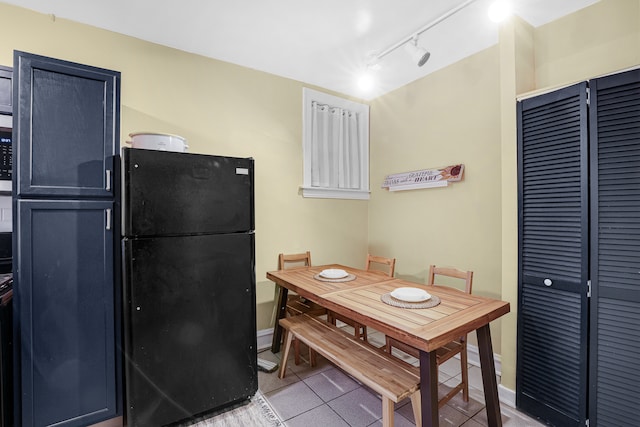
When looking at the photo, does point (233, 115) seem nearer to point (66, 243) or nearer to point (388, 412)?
point (66, 243)

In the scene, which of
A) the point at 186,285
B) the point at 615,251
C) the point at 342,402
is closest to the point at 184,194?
the point at 186,285

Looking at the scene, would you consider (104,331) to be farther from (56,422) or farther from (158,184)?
(158,184)

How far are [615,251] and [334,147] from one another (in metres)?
2.58

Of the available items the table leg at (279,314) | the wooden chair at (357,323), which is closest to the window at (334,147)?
the wooden chair at (357,323)

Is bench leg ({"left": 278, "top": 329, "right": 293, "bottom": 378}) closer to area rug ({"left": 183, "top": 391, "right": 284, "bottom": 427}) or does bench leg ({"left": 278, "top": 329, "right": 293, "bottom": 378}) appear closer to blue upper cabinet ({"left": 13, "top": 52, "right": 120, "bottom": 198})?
area rug ({"left": 183, "top": 391, "right": 284, "bottom": 427})

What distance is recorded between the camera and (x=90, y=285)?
171cm

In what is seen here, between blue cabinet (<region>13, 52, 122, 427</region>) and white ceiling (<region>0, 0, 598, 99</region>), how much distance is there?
74 centimetres

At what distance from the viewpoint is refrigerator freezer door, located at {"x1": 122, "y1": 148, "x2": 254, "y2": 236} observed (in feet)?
5.54

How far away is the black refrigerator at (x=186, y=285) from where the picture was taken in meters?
1.69

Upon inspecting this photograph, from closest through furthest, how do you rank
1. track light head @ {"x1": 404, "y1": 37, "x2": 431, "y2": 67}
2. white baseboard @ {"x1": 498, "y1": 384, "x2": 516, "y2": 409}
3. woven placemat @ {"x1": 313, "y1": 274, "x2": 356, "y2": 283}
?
white baseboard @ {"x1": 498, "y1": 384, "x2": 516, "y2": 409}, track light head @ {"x1": 404, "y1": 37, "x2": 431, "y2": 67}, woven placemat @ {"x1": 313, "y1": 274, "x2": 356, "y2": 283}

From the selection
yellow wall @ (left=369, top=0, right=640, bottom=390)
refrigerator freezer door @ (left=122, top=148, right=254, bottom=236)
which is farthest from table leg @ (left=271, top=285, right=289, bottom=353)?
yellow wall @ (left=369, top=0, right=640, bottom=390)

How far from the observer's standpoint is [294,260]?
10.1 feet

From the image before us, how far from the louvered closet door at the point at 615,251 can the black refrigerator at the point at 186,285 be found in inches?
82.3

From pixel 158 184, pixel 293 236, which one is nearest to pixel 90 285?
pixel 158 184
